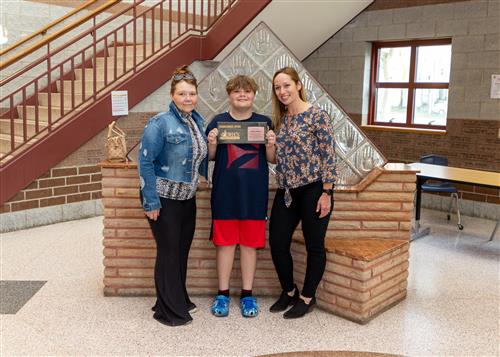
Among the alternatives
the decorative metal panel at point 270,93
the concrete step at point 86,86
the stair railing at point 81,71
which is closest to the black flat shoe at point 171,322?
the decorative metal panel at point 270,93

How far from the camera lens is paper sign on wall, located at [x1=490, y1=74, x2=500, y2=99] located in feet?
19.9

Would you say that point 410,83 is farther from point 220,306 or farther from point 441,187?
point 220,306

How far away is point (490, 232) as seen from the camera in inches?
219

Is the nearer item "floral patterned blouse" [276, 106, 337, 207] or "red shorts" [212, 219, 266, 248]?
"floral patterned blouse" [276, 106, 337, 207]

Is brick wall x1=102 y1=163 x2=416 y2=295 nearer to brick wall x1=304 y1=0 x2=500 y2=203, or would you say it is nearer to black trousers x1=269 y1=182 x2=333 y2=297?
black trousers x1=269 y1=182 x2=333 y2=297

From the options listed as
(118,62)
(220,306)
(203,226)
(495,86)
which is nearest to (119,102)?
(118,62)

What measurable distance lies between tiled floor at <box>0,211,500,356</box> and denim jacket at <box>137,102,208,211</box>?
798 millimetres

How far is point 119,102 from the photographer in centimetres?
588

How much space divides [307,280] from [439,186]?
310 cm

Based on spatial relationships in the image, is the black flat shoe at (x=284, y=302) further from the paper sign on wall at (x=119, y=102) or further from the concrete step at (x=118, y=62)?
the concrete step at (x=118, y=62)

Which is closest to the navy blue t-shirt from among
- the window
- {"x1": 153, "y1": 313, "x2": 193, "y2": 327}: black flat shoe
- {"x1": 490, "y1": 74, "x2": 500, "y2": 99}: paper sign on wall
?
{"x1": 153, "y1": 313, "x2": 193, "y2": 327}: black flat shoe

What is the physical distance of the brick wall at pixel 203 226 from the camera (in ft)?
11.3

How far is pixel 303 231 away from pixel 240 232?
395 millimetres

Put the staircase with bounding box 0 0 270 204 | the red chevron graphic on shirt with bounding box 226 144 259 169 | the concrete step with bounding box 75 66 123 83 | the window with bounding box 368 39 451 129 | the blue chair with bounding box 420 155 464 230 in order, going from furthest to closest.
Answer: the window with bounding box 368 39 451 129
the concrete step with bounding box 75 66 123 83
the blue chair with bounding box 420 155 464 230
the staircase with bounding box 0 0 270 204
the red chevron graphic on shirt with bounding box 226 144 259 169
